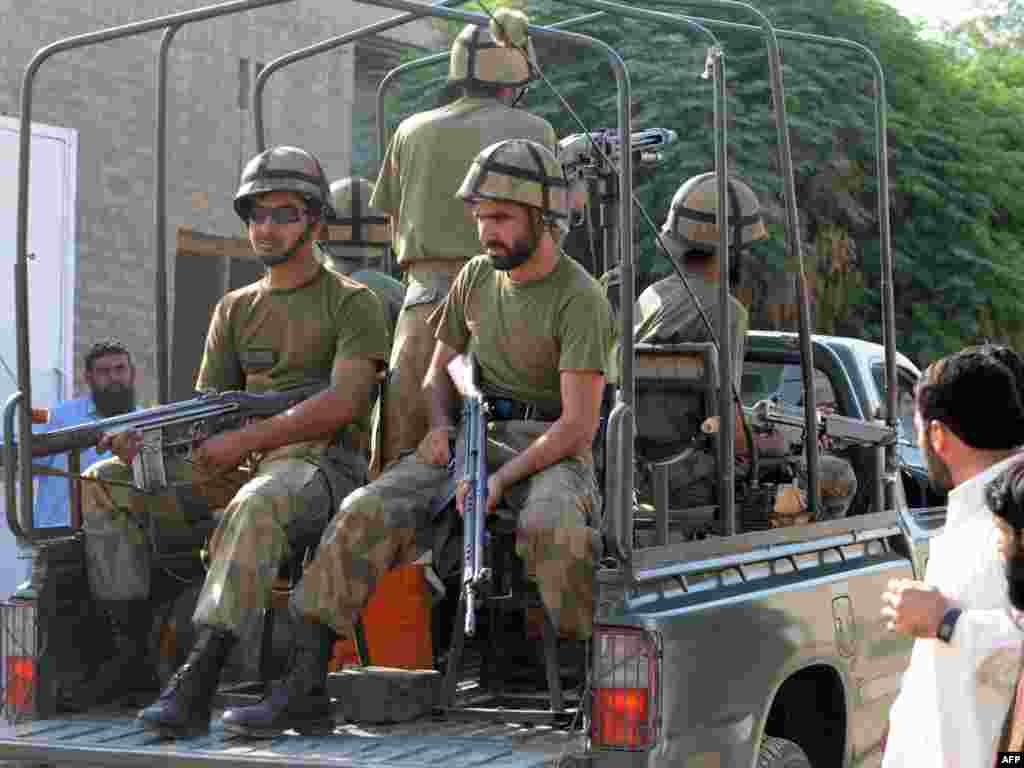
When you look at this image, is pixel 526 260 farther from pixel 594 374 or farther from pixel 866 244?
pixel 866 244

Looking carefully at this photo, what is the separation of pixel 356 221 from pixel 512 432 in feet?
7.83

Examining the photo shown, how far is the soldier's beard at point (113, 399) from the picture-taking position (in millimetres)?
9352

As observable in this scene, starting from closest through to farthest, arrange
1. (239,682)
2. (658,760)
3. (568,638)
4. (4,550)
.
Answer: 1. (658,760)
2. (568,638)
3. (239,682)
4. (4,550)

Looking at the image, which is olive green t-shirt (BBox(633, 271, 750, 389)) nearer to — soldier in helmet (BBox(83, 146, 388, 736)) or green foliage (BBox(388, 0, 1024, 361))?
soldier in helmet (BBox(83, 146, 388, 736))

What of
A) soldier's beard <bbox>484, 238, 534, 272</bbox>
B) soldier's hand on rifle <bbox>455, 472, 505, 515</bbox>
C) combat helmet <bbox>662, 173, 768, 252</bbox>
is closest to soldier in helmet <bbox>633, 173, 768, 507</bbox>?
combat helmet <bbox>662, 173, 768, 252</bbox>

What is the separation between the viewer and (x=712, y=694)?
207 inches

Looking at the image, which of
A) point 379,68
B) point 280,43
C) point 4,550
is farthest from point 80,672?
point 379,68

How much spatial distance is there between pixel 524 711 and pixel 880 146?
7.88ft

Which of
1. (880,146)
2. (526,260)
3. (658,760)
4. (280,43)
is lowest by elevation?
(658,760)

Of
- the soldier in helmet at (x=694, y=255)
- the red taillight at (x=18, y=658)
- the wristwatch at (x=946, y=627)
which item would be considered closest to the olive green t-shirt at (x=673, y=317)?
the soldier in helmet at (x=694, y=255)

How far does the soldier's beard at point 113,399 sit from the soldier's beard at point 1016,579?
6033 millimetres

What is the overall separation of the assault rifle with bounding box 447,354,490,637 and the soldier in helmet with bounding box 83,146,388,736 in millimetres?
419

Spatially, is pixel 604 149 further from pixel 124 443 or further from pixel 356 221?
pixel 124 443

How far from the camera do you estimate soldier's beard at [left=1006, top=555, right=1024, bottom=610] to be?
3.81m
